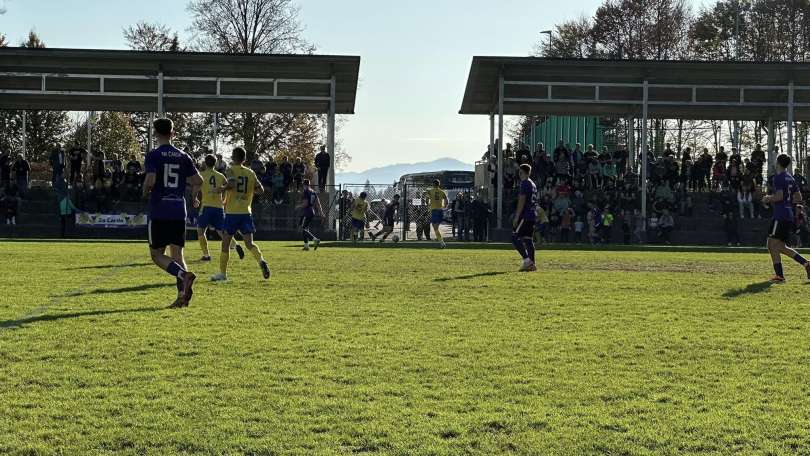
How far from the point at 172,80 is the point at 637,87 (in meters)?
17.4

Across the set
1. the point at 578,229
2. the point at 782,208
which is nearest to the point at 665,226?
the point at 578,229

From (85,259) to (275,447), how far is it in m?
15.4

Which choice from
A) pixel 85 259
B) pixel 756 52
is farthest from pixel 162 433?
pixel 756 52

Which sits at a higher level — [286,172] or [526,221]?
[286,172]

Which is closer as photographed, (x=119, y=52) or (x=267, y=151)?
(x=119, y=52)

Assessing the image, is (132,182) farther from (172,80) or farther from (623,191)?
(623,191)

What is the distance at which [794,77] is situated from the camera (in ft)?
122

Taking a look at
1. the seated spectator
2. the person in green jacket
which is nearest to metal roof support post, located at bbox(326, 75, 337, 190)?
the seated spectator

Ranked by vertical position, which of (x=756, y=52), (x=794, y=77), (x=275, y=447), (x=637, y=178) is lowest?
(x=275, y=447)

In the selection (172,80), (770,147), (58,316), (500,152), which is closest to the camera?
(58,316)

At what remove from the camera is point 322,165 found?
118 ft

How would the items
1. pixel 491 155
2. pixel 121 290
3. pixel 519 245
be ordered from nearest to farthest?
1. pixel 121 290
2. pixel 519 245
3. pixel 491 155

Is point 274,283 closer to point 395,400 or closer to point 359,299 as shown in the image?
point 359,299

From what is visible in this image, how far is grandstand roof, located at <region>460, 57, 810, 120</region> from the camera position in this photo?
36.0 metres
